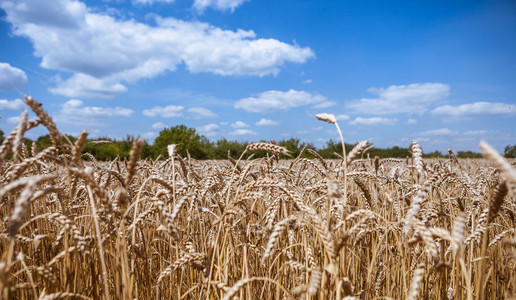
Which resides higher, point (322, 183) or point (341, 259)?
point (322, 183)

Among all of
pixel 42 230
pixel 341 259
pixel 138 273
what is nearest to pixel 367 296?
pixel 341 259

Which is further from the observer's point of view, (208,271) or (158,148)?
(158,148)

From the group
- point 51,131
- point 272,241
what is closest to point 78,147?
point 51,131

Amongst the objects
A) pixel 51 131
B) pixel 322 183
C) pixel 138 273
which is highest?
pixel 51 131

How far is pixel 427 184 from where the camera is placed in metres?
1.33

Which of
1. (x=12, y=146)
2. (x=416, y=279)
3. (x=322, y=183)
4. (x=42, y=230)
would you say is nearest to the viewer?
(x=416, y=279)

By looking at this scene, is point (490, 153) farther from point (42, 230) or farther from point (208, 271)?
point (42, 230)

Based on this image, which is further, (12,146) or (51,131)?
(51,131)

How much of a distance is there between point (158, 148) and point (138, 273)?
29618mm

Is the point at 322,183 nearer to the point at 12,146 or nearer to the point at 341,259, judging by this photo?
the point at 341,259

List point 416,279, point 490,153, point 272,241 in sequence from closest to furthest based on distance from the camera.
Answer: point 490,153 < point 416,279 < point 272,241

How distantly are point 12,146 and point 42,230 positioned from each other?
2385 millimetres

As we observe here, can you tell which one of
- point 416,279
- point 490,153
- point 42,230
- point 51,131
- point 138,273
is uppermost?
point 51,131

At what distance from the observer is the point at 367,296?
2338 mm
